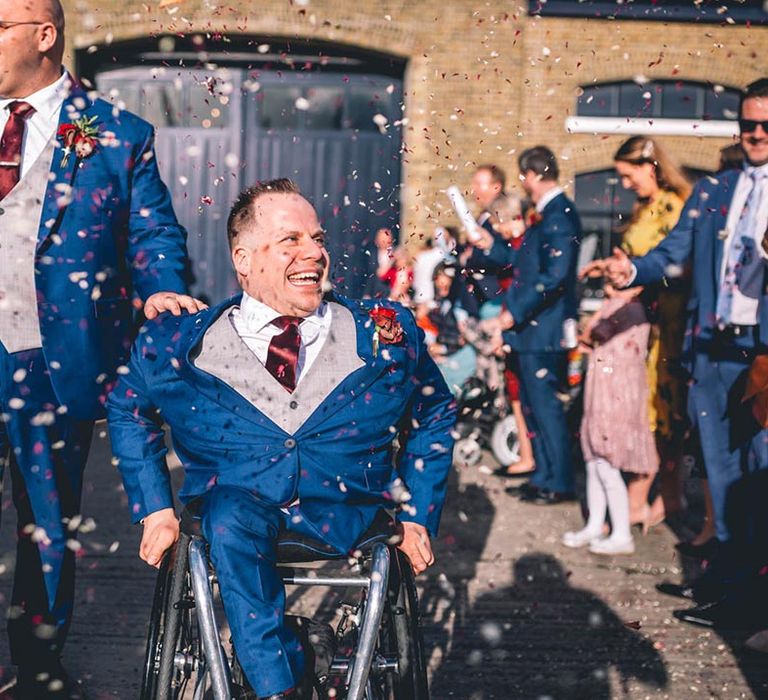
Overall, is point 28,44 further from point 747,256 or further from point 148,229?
point 747,256

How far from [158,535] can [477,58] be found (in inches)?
404

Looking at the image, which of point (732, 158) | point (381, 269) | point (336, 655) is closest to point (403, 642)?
point (336, 655)

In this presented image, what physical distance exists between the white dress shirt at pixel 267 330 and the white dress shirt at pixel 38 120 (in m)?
0.93

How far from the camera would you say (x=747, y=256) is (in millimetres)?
4902

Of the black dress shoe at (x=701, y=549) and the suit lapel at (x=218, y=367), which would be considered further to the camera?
the black dress shoe at (x=701, y=549)

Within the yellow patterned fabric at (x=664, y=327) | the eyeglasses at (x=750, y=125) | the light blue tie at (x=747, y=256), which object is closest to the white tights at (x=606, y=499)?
the yellow patterned fabric at (x=664, y=327)

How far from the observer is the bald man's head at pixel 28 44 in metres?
3.46

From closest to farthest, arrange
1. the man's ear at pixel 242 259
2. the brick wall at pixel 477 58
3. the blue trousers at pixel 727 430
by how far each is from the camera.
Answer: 1. the man's ear at pixel 242 259
2. the blue trousers at pixel 727 430
3. the brick wall at pixel 477 58

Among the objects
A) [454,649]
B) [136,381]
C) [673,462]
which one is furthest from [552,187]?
[136,381]

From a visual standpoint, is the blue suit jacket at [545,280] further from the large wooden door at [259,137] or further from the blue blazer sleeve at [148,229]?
the large wooden door at [259,137]

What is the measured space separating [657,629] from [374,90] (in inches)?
→ 357

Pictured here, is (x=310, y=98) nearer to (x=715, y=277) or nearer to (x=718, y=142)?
(x=718, y=142)

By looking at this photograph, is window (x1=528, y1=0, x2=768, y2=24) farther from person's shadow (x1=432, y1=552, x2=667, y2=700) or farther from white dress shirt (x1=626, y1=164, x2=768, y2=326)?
person's shadow (x1=432, y1=552, x2=667, y2=700)

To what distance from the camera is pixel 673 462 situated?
6574mm
